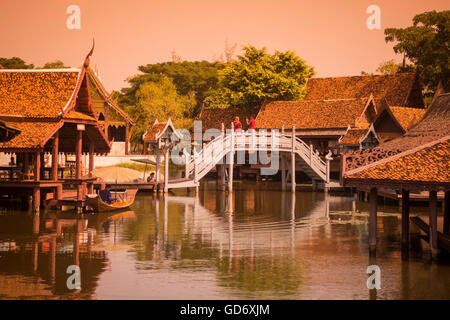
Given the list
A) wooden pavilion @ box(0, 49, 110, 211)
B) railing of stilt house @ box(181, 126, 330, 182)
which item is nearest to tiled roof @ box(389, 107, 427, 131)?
railing of stilt house @ box(181, 126, 330, 182)

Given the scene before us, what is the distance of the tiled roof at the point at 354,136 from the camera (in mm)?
48197

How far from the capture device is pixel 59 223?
2769cm

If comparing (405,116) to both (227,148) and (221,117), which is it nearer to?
(227,148)

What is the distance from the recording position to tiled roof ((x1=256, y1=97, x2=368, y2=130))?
183 feet

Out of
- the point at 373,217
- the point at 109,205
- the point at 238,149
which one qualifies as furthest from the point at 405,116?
the point at 373,217

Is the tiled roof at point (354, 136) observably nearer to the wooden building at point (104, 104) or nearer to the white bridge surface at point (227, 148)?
the white bridge surface at point (227, 148)

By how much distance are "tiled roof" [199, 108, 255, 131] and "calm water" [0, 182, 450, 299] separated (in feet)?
103

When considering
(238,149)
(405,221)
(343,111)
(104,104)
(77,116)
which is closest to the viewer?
(405,221)

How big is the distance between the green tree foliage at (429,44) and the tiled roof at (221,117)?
1495cm

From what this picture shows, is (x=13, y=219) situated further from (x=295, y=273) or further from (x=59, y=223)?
(x=295, y=273)

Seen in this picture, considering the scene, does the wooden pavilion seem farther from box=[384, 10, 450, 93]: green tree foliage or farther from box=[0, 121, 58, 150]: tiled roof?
box=[384, 10, 450, 93]: green tree foliage

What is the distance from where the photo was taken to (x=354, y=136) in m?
49.0

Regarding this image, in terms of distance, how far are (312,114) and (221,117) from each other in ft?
35.7

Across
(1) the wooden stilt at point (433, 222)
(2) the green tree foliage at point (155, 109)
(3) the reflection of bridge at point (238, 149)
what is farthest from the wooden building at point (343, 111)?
(1) the wooden stilt at point (433, 222)
